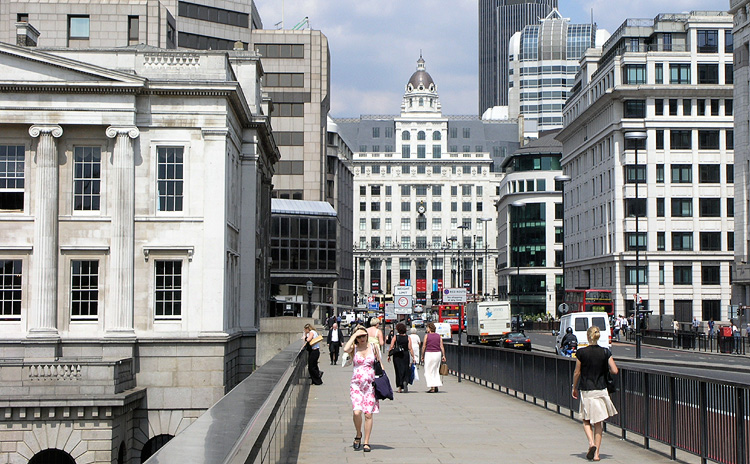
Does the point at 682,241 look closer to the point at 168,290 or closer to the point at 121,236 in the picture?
the point at 168,290

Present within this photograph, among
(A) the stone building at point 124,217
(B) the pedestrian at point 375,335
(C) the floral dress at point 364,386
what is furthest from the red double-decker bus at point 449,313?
(C) the floral dress at point 364,386

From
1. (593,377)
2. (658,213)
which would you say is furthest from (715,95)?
(593,377)

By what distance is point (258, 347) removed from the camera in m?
49.2

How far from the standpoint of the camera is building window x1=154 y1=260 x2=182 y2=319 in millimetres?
40875

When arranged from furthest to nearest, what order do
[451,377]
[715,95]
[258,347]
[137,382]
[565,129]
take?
[565,129]
[715,95]
[258,347]
[137,382]
[451,377]

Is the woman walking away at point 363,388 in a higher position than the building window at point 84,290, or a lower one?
lower

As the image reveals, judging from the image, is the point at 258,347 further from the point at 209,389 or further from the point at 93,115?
the point at 93,115

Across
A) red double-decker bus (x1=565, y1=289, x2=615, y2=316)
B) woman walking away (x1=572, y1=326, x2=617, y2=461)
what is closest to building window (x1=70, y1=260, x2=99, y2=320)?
woman walking away (x1=572, y1=326, x2=617, y2=461)

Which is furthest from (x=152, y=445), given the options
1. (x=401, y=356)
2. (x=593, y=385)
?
(x=593, y=385)

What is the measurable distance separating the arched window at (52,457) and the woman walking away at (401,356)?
1171 cm

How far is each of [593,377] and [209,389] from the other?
90.4 feet

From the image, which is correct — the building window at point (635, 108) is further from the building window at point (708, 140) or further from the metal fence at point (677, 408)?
the metal fence at point (677, 408)

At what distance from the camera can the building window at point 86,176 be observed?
40625mm

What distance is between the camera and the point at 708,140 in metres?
92.1
